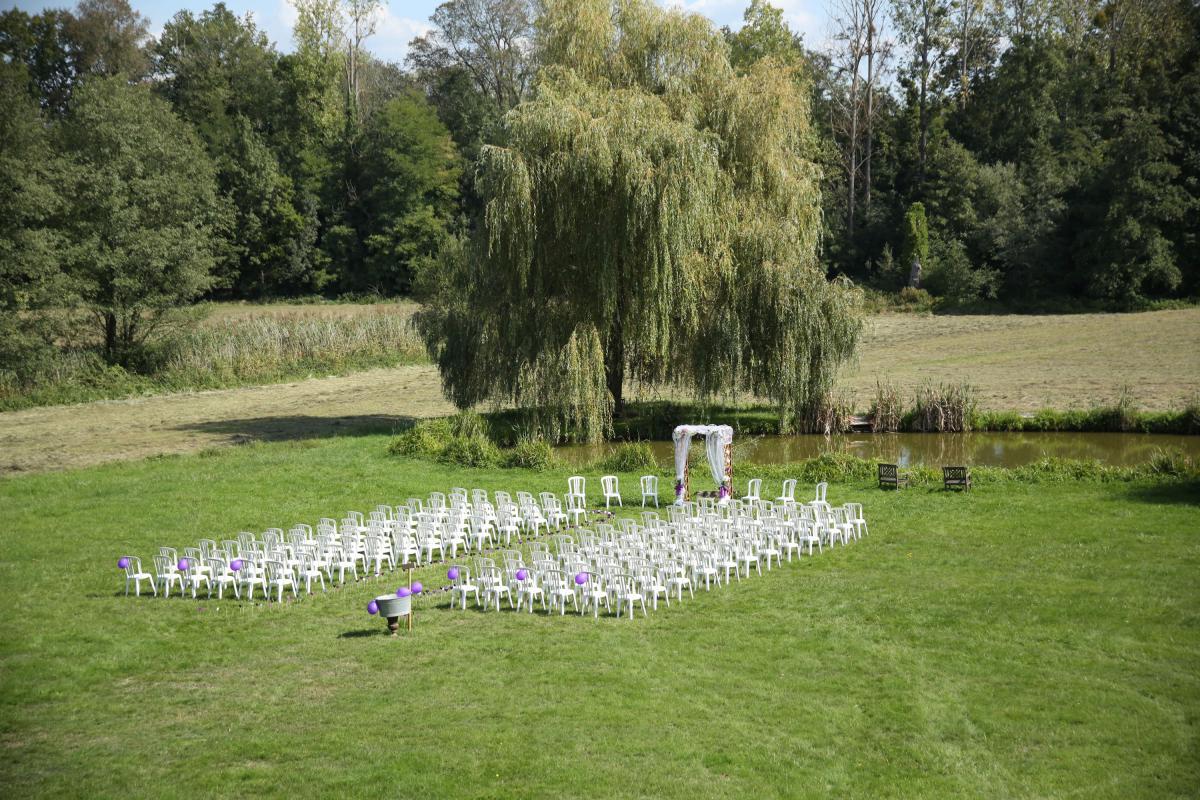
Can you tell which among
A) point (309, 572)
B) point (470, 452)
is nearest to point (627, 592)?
point (309, 572)

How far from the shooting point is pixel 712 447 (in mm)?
24250

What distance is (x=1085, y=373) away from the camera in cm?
4125

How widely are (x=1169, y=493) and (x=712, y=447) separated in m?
10.3

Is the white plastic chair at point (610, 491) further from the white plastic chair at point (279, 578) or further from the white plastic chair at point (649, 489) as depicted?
the white plastic chair at point (279, 578)

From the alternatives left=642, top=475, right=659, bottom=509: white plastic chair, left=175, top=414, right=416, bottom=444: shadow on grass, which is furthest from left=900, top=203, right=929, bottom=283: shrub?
left=642, top=475, right=659, bottom=509: white plastic chair

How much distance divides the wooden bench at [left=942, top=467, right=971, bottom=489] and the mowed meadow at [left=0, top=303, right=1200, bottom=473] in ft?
29.8

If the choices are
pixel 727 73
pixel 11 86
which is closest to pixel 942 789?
pixel 727 73

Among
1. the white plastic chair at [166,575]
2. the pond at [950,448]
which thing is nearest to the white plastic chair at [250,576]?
the white plastic chair at [166,575]

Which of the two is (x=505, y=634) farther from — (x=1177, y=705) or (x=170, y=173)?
(x=170, y=173)

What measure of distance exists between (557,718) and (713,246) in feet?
77.0

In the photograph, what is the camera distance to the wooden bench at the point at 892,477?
84.8ft

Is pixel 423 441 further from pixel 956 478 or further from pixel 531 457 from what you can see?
pixel 956 478

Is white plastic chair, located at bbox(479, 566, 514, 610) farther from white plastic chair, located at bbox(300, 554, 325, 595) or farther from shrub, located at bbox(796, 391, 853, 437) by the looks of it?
shrub, located at bbox(796, 391, 853, 437)

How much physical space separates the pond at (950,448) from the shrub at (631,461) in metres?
1.53
